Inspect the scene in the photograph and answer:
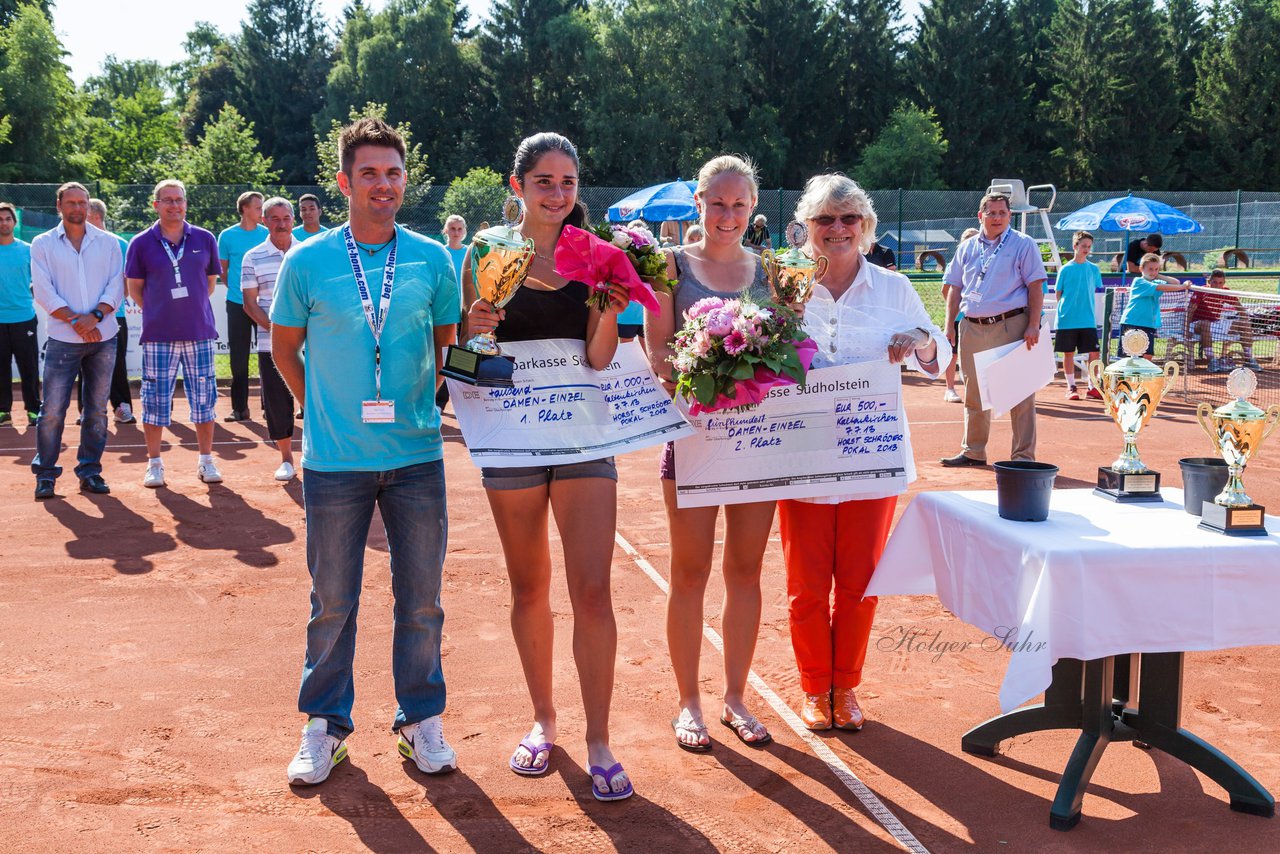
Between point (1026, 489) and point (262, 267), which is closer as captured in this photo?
point (1026, 489)

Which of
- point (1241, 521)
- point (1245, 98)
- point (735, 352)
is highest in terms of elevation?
point (1245, 98)

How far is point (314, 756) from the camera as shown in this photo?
399 centimetres

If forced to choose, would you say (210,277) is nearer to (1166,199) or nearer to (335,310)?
(335,310)

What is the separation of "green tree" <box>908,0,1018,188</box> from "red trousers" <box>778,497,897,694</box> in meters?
59.9

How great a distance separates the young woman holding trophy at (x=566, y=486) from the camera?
12.7 feet

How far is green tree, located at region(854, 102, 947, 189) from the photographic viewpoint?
54.6 m

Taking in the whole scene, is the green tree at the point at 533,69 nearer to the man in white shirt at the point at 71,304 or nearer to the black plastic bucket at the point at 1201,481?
the man in white shirt at the point at 71,304

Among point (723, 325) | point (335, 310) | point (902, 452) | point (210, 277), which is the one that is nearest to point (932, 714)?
point (902, 452)

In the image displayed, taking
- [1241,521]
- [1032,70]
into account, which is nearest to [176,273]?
[1241,521]

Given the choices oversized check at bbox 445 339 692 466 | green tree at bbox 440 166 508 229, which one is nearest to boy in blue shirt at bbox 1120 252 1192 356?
oversized check at bbox 445 339 692 466

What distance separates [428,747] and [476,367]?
1429 millimetres

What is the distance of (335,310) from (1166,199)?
39.2 metres

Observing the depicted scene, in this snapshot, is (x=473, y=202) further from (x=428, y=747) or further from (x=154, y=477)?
(x=428, y=747)

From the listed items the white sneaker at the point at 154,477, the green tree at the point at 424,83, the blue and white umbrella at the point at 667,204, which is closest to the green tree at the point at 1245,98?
the green tree at the point at 424,83
